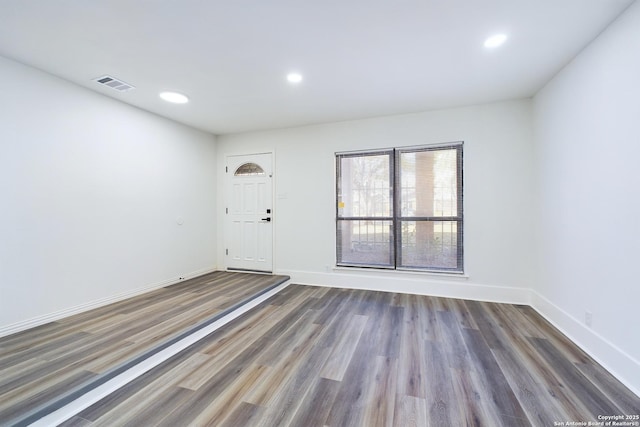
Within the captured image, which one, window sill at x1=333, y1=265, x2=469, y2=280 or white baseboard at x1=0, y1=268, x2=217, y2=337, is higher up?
window sill at x1=333, y1=265, x2=469, y2=280

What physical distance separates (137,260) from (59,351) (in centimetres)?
153

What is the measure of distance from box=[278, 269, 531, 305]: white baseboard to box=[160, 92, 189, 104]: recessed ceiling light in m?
2.93

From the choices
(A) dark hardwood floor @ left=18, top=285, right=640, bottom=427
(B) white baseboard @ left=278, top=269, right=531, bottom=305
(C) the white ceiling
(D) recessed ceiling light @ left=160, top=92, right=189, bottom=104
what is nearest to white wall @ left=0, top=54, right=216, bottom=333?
(C) the white ceiling

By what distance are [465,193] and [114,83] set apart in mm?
4445

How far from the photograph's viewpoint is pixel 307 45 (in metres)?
2.25

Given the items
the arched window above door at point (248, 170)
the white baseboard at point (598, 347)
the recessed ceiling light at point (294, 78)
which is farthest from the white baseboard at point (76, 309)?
the white baseboard at point (598, 347)

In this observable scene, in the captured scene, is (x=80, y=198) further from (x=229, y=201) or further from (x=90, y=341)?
(x=229, y=201)

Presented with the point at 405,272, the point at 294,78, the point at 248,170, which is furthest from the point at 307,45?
the point at 405,272

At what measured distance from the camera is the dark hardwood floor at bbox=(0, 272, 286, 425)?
67.4 inches

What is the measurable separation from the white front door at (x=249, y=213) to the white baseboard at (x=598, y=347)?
3.83 m

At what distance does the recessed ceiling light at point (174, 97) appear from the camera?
10.4 feet

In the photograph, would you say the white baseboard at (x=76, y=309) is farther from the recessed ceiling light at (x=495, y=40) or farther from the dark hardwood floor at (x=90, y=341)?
the recessed ceiling light at (x=495, y=40)

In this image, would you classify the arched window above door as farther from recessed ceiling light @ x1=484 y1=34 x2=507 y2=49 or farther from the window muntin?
recessed ceiling light @ x1=484 y1=34 x2=507 y2=49

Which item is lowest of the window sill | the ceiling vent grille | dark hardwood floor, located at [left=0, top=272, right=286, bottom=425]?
dark hardwood floor, located at [left=0, top=272, right=286, bottom=425]
